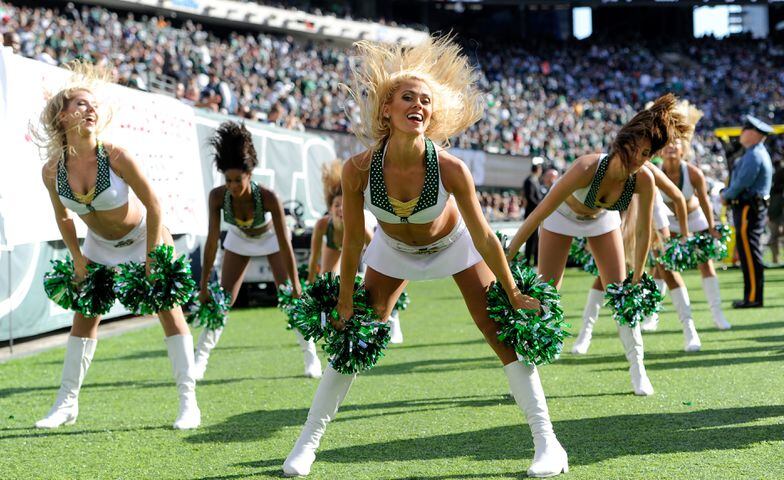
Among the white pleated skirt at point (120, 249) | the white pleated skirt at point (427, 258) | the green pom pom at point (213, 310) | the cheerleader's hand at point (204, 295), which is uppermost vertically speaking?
the white pleated skirt at point (427, 258)

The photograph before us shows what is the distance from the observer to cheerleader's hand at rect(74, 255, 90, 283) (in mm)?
5023

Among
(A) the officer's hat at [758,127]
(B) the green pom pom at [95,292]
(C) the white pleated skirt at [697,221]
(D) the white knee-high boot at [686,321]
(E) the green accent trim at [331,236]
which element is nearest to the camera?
(B) the green pom pom at [95,292]

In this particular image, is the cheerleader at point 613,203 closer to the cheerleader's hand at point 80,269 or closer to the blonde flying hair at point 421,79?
the blonde flying hair at point 421,79

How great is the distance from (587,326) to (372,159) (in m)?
4.18

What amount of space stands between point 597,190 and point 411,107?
6.49 ft

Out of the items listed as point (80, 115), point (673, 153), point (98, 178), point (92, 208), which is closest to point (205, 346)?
point (92, 208)

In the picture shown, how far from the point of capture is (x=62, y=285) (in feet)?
16.6

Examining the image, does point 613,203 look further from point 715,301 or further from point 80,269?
point 715,301

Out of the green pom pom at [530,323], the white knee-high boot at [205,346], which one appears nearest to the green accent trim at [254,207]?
the white knee-high boot at [205,346]

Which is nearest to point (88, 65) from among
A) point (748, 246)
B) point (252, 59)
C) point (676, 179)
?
point (676, 179)

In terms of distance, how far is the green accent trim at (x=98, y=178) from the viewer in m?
4.85

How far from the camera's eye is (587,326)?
7465 millimetres

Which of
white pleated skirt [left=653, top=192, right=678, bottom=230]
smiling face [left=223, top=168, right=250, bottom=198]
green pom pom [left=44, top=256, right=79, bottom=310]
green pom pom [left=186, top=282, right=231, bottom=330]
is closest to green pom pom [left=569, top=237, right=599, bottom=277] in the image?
white pleated skirt [left=653, top=192, right=678, bottom=230]

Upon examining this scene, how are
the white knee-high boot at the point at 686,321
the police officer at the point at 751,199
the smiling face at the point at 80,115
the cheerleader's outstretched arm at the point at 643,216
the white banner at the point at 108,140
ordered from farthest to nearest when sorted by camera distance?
the police officer at the point at 751,199, the white banner at the point at 108,140, the white knee-high boot at the point at 686,321, the cheerleader's outstretched arm at the point at 643,216, the smiling face at the point at 80,115
